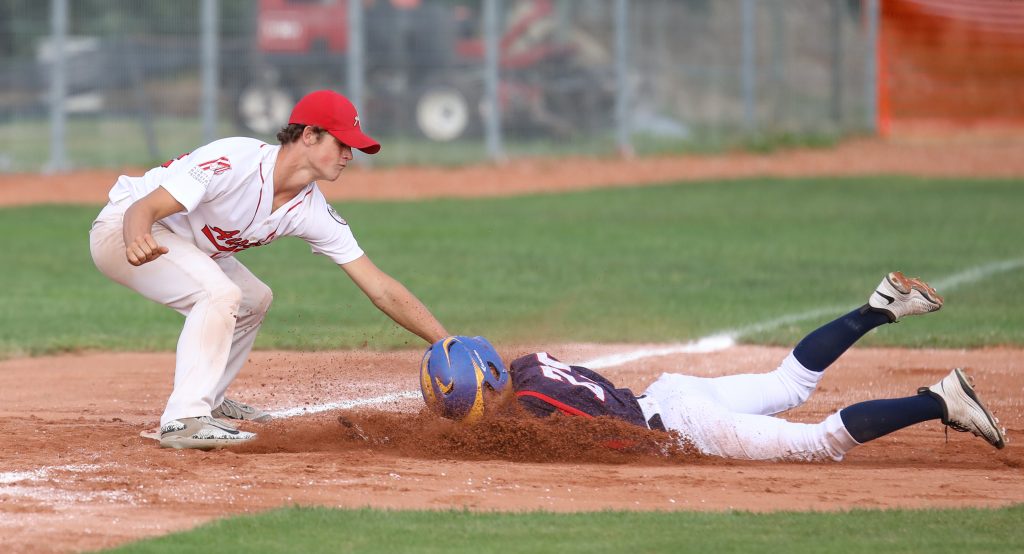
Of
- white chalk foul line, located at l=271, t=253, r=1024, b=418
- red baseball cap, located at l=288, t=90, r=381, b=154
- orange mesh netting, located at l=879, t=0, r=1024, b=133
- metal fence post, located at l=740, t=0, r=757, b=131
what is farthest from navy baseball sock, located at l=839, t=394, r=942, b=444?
orange mesh netting, located at l=879, t=0, r=1024, b=133

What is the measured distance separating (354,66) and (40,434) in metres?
14.3

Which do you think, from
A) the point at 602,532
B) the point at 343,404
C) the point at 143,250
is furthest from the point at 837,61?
the point at 602,532

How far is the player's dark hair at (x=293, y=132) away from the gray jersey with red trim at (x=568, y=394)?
4.47 ft

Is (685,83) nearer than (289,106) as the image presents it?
No

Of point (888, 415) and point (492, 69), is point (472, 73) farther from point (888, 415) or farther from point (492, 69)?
point (888, 415)

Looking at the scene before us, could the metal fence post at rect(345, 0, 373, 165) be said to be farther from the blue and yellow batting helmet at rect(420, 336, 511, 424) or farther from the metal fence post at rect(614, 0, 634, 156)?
the blue and yellow batting helmet at rect(420, 336, 511, 424)

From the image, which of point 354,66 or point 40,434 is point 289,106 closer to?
point 354,66

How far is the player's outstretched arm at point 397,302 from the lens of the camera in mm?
6406

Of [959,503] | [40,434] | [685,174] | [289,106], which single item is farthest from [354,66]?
[959,503]

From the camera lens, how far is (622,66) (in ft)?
71.2

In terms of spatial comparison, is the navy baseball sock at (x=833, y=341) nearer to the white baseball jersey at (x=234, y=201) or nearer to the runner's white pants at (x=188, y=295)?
the white baseball jersey at (x=234, y=201)

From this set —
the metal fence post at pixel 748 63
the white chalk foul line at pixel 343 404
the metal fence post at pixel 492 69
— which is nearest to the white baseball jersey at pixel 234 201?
the white chalk foul line at pixel 343 404

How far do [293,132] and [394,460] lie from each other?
4.89ft

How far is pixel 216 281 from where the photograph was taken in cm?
606
